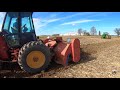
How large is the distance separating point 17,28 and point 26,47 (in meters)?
0.55

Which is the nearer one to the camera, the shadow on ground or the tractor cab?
the shadow on ground

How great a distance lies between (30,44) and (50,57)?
609mm

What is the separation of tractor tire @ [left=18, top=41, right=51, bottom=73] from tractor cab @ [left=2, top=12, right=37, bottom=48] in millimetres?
392

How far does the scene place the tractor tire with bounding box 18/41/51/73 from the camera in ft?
20.1

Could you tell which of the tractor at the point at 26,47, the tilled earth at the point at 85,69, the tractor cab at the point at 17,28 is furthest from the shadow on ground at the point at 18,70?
the tractor cab at the point at 17,28

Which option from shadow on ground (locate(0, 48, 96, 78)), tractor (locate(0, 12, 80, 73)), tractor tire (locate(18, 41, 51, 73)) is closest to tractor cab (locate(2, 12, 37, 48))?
tractor (locate(0, 12, 80, 73))

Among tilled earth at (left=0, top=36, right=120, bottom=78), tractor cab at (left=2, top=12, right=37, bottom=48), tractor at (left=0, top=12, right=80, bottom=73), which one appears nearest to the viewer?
tilled earth at (left=0, top=36, right=120, bottom=78)

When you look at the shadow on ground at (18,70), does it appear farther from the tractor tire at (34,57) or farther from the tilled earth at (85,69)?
the tractor tire at (34,57)

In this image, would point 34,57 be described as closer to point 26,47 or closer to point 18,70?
point 26,47

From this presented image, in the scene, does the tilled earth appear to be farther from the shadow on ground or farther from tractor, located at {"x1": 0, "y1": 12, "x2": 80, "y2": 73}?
tractor, located at {"x1": 0, "y1": 12, "x2": 80, "y2": 73}

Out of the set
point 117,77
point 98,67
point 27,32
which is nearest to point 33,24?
point 27,32

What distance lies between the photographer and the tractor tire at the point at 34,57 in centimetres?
612

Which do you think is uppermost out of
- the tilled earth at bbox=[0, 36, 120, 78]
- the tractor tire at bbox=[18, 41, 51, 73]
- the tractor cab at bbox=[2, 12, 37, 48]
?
the tractor cab at bbox=[2, 12, 37, 48]

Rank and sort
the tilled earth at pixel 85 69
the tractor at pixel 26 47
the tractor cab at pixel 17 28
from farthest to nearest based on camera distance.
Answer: the tractor cab at pixel 17 28 < the tractor at pixel 26 47 < the tilled earth at pixel 85 69
